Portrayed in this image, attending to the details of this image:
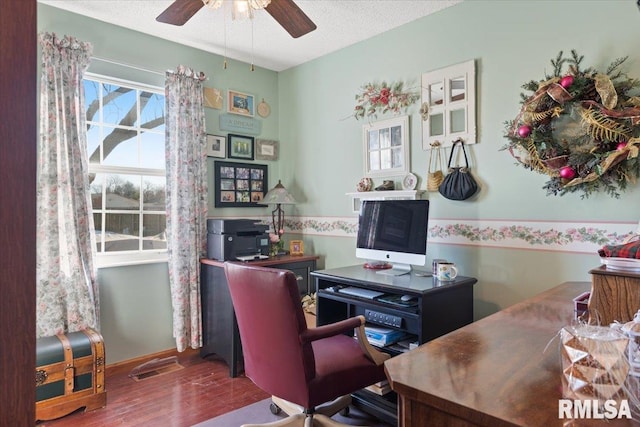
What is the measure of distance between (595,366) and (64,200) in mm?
2933

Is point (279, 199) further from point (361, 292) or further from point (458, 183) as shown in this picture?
point (458, 183)

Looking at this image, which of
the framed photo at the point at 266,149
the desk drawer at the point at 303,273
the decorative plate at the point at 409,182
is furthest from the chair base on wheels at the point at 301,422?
the framed photo at the point at 266,149

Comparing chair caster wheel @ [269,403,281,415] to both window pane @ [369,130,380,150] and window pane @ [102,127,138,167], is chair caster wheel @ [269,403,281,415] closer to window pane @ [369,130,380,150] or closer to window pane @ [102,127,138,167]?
window pane @ [369,130,380,150]

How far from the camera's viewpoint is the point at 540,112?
6.86 feet

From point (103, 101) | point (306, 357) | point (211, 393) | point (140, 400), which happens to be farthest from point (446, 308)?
point (103, 101)

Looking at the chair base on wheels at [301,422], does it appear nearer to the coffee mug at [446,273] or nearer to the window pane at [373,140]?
A: the coffee mug at [446,273]

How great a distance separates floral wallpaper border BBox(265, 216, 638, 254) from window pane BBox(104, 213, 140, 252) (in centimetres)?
231

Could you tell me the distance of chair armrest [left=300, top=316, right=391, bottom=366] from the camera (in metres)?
1.69

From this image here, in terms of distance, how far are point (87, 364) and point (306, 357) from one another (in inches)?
63.0

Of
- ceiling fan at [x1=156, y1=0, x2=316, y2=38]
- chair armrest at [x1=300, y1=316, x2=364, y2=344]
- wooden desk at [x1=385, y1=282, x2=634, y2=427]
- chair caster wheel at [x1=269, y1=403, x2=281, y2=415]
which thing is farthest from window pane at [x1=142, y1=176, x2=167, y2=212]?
wooden desk at [x1=385, y1=282, x2=634, y2=427]

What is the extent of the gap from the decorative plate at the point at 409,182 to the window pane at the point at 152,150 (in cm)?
199

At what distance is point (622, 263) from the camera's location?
108cm

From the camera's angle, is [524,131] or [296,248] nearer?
[524,131]

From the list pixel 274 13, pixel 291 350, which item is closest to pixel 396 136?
pixel 274 13
